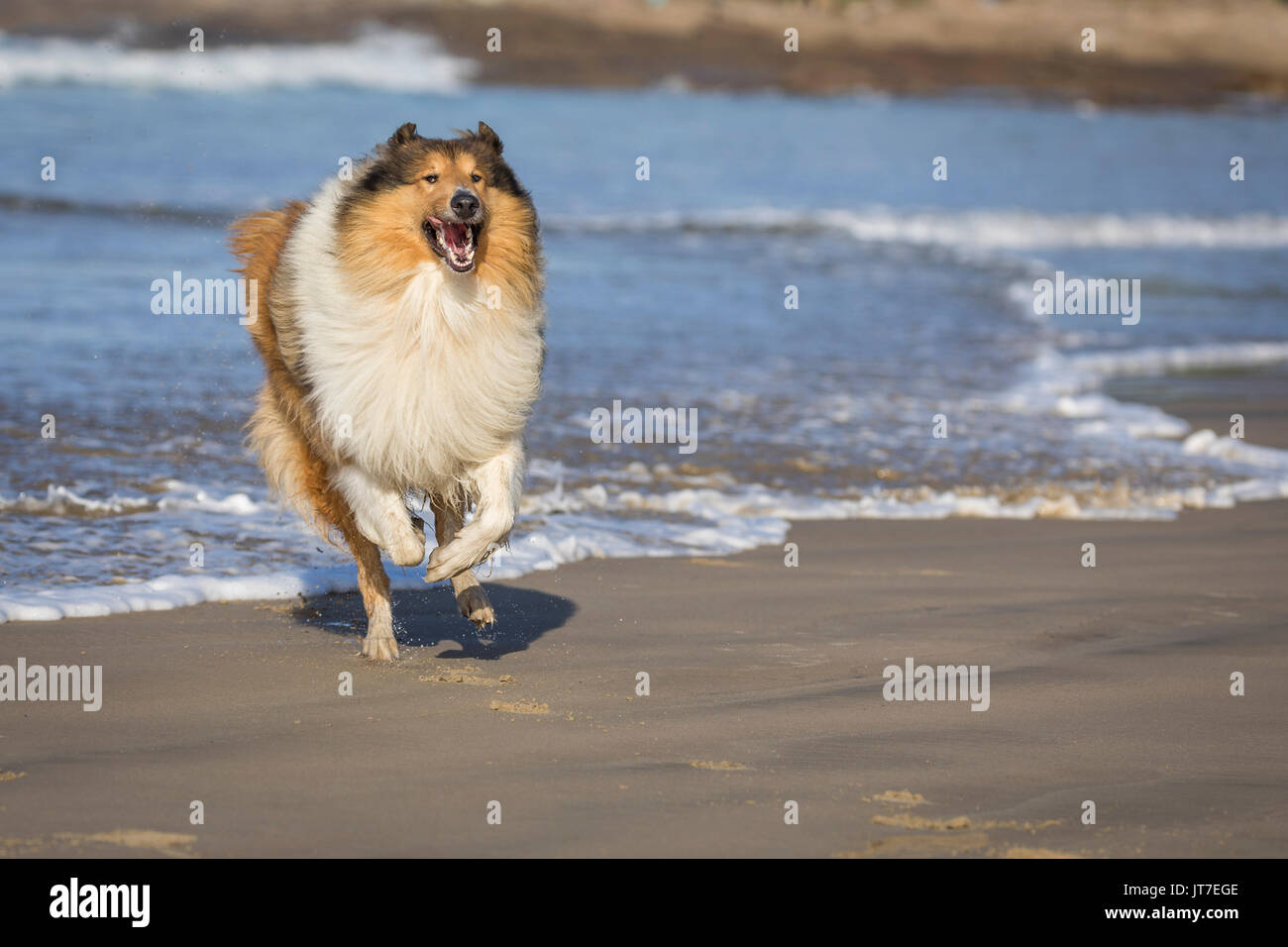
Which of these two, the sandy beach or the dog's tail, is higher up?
the dog's tail

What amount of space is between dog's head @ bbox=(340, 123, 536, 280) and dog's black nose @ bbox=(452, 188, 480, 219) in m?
0.02

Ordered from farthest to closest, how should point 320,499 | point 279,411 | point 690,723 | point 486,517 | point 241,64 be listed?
point 241,64
point 279,411
point 320,499
point 486,517
point 690,723

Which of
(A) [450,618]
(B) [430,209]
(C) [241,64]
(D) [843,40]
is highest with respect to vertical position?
(D) [843,40]

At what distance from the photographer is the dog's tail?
6.23 meters

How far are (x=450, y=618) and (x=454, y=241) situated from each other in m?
1.79

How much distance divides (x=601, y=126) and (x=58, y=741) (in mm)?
33508

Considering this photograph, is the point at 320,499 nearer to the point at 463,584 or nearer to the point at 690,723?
the point at 463,584

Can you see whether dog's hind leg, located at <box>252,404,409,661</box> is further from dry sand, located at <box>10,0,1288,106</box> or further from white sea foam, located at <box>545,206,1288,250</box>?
dry sand, located at <box>10,0,1288,106</box>

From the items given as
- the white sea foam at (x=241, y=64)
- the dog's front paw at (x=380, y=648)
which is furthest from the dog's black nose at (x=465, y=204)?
the white sea foam at (x=241, y=64)

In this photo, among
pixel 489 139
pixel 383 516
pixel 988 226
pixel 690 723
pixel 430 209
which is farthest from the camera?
pixel 988 226

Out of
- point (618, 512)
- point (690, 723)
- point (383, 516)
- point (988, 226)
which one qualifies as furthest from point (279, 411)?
point (988, 226)

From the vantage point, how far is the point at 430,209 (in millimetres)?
5699

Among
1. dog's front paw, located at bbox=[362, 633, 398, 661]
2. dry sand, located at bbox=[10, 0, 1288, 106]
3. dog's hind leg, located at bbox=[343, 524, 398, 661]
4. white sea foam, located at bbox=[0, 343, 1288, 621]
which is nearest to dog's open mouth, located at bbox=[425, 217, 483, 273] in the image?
dog's hind leg, located at bbox=[343, 524, 398, 661]
